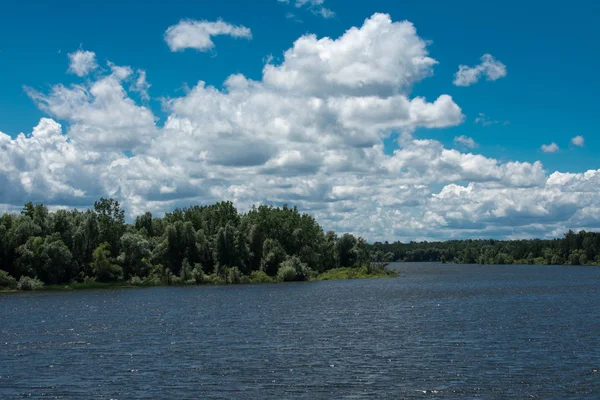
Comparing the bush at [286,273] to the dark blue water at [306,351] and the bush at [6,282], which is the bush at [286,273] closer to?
the bush at [6,282]

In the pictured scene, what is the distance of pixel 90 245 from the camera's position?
14638 cm

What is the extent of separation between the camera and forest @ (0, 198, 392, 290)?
134 meters

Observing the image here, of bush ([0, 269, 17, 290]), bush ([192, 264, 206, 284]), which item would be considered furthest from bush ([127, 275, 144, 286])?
bush ([0, 269, 17, 290])

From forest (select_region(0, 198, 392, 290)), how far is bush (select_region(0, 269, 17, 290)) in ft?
0.61

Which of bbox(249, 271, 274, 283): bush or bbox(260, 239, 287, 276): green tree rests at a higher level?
bbox(260, 239, 287, 276): green tree

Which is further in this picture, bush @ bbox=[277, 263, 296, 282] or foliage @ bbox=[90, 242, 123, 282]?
bush @ bbox=[277, 263, 296, 282]

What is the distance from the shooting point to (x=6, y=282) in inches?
4929

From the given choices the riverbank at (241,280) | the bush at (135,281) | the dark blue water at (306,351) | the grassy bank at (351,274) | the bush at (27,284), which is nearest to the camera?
the dark blue water at (306,351)

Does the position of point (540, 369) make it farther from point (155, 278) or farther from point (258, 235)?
point (258, 235)

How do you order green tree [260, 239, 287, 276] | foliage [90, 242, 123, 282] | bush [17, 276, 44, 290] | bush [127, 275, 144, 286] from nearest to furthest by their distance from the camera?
1. bush [17, 276, 44, 290]
2. foliage [90, 242, 123, 282]
3. bush [127, 275, 144, 286]
4. green tree [260, 239, 287, 276]

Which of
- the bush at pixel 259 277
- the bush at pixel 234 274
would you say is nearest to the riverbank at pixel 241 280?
the bush at pixel 259 277

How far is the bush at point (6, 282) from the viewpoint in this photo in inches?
4902

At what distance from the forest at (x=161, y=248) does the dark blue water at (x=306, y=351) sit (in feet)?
178

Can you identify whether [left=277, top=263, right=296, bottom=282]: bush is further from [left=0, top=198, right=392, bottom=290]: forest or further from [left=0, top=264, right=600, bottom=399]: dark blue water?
[left=0, top=264, right=600, bottom=399]: dark blue water
